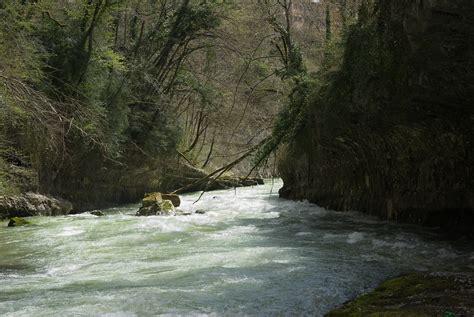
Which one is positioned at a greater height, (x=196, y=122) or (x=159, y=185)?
(x=196, y=122)

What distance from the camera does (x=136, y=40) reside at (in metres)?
25.9

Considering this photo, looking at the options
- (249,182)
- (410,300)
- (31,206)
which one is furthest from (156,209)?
(249,182)

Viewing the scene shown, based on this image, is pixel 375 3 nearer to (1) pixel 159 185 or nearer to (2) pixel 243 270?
(2) pixel 243 270

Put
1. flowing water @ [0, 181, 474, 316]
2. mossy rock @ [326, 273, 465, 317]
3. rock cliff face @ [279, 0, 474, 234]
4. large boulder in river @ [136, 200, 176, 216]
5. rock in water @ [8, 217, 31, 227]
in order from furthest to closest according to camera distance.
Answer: large boulder in river @ [136, 200, 176, 216]
rock in water @ [8, 217, 31, 227]
rock cliff face @ [279, 0, 474, 234]
flowing water @ [0, 181, 474, 316]
mossy rock @ [326, 273, 465, 317]

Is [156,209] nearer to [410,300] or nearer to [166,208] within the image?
[166,208]

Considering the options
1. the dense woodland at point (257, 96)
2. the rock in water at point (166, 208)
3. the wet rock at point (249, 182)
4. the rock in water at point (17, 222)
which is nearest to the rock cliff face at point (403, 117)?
the dense woodland at point (257, 96)

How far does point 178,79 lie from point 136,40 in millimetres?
3438

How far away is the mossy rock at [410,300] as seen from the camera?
5.10 metres

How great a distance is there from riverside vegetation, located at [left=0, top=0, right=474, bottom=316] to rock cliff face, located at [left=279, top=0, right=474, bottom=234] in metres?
0.03

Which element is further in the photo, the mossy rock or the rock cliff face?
the rock cliff face

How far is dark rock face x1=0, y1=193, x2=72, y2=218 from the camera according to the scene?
52.7 feet

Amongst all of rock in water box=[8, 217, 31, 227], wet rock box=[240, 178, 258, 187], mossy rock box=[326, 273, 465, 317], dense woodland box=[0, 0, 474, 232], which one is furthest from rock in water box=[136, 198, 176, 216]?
wet rock box=[240, 178, 258, 187]

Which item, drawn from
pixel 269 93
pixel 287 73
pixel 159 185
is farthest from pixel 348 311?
pixel 159 185

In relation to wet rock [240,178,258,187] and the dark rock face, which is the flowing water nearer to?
the dark rock face
